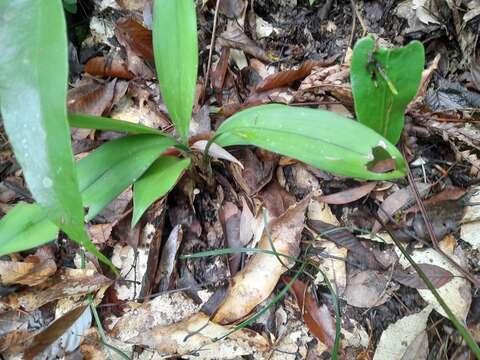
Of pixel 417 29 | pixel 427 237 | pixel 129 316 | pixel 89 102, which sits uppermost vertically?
pixel 417 29

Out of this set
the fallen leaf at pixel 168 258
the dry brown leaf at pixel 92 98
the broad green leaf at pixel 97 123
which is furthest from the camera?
the dry brown leaf at pixel 92 98

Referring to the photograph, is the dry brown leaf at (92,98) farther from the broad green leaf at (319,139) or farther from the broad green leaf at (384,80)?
the broad green leaf at (384,80)

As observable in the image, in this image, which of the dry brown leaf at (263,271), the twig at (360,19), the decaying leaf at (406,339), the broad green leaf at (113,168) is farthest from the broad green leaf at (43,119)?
the twig at (360,19)

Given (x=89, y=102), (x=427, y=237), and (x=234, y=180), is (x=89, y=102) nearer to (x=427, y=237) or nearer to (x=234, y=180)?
(x=234, y=180)

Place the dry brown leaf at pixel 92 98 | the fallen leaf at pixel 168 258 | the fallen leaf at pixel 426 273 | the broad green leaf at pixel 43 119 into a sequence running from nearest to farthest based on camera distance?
the broad green leaf at pixel 43 119 → the fallen leaf at pixel 426 273 → the fallen leaf at pixel 168 258 → the dry brown leaf at pixel 92 98

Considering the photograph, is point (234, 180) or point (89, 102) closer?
point (234, 180)

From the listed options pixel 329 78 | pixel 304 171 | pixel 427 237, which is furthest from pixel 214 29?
pixel 427 237
